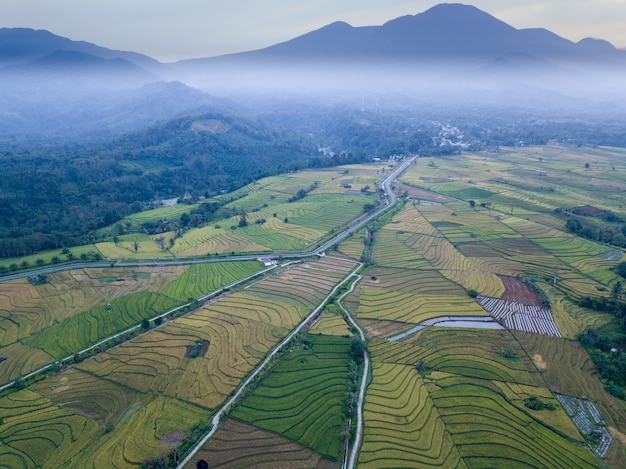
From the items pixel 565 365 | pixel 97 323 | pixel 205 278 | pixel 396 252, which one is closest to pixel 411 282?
pixel 396 252

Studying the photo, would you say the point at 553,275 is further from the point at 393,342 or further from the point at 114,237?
the point at 114,237

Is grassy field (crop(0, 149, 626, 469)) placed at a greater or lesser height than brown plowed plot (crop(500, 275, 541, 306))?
lesser

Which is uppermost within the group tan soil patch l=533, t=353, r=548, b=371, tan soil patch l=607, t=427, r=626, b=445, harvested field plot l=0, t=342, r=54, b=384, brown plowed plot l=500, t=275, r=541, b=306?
brown plowed plot l=500, t=275, r=541, b=306

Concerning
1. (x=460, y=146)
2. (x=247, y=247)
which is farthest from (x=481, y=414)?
(x=460, y=146)


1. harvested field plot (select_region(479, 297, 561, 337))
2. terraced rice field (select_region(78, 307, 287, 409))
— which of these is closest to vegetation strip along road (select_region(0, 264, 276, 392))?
terraced rice field (select_region(78, 307, 287, 409))

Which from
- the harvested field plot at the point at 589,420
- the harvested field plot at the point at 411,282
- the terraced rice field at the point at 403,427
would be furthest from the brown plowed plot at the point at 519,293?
the terraced rice field at the point at 403,427

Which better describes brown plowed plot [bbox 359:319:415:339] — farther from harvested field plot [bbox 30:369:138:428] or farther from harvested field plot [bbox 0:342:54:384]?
harvested field plot [bbox 0:342:54:384]
